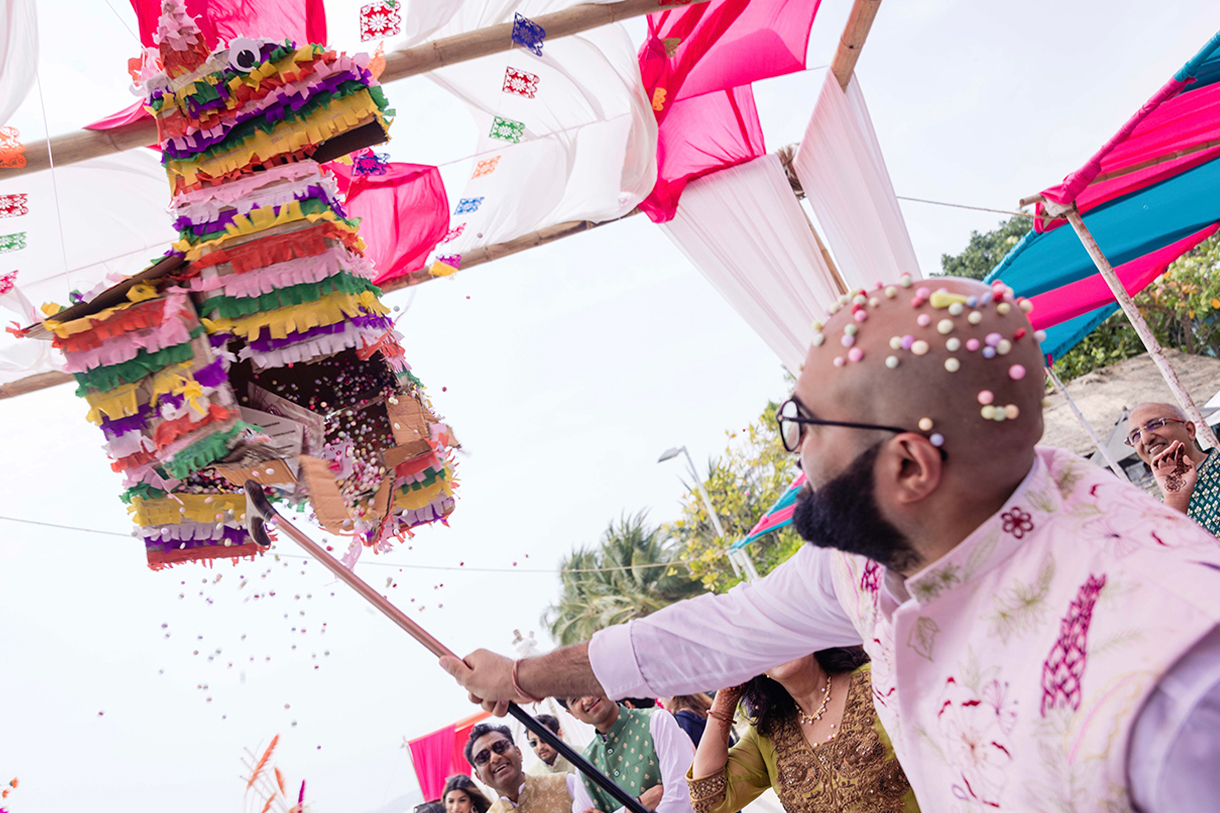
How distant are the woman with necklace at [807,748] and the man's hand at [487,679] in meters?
0.60

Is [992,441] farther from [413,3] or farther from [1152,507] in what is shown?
[413,3]

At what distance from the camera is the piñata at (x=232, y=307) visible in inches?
60.1

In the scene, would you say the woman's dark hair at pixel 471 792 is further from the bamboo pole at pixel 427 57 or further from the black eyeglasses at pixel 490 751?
the bamboo pole at pixel 427 57

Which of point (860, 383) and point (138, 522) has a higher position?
point (138, 522)

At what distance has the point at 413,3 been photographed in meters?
2.65

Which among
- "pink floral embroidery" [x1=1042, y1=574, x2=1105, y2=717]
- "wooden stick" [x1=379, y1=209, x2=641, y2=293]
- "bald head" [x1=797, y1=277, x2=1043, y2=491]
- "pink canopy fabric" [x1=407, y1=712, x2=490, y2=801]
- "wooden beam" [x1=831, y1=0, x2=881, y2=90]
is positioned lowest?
"pink canopy fabric" [x1=407, y1=712, x2=490, y2=801]

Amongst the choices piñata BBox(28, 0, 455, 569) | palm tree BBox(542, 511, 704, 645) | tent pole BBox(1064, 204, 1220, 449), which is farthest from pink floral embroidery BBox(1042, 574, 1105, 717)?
palm tree BBox(542, 511, 704, 645)

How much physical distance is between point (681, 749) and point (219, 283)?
7.17 ft

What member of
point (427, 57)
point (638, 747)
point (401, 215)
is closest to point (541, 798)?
point (638, 747)

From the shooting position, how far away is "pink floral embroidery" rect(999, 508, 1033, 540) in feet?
3.09

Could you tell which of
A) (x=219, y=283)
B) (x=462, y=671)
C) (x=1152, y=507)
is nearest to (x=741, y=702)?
(x=462, y=671)

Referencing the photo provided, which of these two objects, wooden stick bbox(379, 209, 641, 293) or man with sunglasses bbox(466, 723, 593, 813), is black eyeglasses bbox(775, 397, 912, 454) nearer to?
man with sunglasses bbox(466, 723, 593, 813)

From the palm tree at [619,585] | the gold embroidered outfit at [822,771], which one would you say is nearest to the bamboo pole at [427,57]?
the gold embroidered outfit at [822,771]

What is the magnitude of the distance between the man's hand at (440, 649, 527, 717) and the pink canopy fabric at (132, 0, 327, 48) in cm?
165
